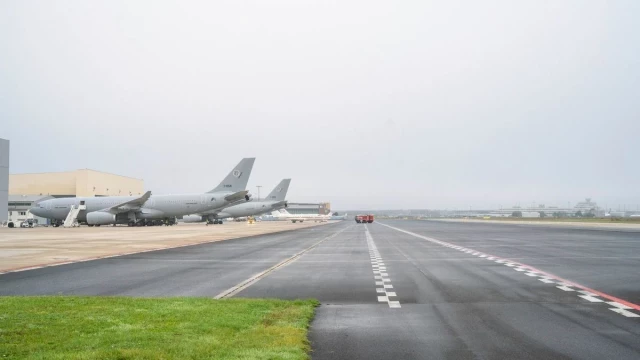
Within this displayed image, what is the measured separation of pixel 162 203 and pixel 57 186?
61.8 meters

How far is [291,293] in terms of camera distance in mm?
13703

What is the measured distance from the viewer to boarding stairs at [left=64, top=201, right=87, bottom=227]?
7928cm

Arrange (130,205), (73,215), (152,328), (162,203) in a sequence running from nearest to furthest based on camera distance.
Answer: (152,328) < (130,205) < (73,215) < (162,203)

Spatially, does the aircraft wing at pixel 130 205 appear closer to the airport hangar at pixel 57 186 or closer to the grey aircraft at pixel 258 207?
the grey aircraft at pixel 258 207

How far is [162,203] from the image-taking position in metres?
82.2

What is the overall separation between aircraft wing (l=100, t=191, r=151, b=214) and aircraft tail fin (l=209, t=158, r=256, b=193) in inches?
434

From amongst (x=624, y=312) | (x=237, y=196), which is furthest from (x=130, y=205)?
(x=624, y=312)

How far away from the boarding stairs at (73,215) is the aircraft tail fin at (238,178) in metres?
19.7

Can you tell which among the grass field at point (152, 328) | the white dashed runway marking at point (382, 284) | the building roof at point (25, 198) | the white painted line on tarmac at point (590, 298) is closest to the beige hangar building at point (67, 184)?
the building roof at point (25, 198)

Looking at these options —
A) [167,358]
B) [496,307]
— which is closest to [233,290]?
[496,307]

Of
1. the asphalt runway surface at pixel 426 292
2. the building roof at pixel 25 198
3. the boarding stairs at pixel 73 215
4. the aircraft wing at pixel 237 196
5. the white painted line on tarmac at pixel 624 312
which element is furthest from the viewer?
the building roof at pixel 25 198

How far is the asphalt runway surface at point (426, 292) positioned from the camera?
8.05 m

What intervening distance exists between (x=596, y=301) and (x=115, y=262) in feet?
60.0

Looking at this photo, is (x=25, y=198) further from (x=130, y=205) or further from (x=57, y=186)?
(x=130, y=205)
